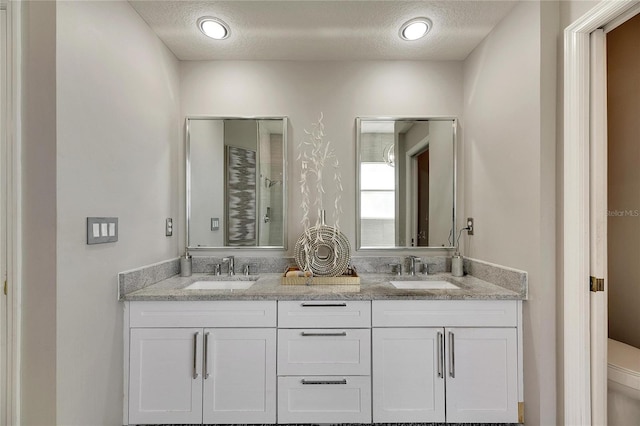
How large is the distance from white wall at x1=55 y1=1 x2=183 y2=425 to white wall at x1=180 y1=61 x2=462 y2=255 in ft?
1.24

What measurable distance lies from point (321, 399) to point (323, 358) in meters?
0.21

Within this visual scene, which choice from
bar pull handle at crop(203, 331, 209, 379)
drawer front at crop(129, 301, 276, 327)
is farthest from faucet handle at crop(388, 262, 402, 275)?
bar pull handle at crop(203, 331, 209, 379)

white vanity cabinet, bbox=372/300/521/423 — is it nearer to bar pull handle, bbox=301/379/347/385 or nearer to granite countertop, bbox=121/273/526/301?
granite countertop, bbox=121/273/526/301

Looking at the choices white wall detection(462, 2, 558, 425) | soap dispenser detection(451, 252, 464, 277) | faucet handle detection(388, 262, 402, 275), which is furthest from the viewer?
faucet handle detection(388, 262, 402, 275)

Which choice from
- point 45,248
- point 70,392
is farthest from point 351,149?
point 70,392

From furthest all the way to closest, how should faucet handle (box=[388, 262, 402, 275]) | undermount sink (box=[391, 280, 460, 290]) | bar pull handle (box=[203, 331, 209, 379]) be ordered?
faucet handle (box=[388, 262, 402, 275]) < undermount sink (box=[391, 280, 460, 290]) < bar pull handle (box=[203, 331, 209, 379])

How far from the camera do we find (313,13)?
5.85 feet

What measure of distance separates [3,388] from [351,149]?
2074mm

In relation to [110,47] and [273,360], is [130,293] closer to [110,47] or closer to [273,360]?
[273,360]

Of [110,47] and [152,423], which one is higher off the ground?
[110,47]

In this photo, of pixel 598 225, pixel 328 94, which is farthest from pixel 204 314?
pixel 598 225

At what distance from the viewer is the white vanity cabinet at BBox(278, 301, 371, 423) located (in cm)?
167

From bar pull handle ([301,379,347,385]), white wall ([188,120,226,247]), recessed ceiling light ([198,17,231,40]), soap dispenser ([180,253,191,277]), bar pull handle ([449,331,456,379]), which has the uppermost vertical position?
recessed ceiling light ([198,17,231,40])

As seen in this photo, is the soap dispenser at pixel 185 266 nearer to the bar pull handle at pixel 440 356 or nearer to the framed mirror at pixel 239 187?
the framed mirror at pixel 239 187
